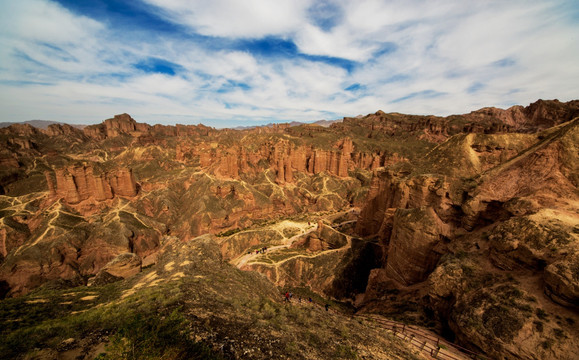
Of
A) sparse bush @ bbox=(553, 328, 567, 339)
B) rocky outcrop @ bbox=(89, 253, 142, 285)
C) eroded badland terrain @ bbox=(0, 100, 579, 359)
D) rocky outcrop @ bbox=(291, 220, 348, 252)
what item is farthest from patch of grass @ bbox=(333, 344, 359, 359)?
rocky outcrop @ bbox=(291, 220, 348, 252)

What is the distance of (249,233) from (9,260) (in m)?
44.5

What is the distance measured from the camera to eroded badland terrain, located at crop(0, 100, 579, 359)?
9312 mm

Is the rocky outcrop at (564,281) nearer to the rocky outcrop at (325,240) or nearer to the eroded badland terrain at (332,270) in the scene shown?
the eroded badland terrain at (332,270)

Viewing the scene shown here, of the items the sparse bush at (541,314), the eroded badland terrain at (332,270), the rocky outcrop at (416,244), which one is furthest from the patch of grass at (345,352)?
the rocky outcrop at (416,244)

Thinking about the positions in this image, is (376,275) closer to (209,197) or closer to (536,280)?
(536,280)

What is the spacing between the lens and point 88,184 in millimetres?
58031

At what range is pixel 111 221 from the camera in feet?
170

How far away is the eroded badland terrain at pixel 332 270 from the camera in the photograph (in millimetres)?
9312

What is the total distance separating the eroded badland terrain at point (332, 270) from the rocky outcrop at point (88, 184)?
34 centimetres

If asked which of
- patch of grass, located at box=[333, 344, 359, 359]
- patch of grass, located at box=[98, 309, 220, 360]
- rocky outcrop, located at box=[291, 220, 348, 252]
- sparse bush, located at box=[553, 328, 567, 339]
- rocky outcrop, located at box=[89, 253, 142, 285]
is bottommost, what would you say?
rocky outcrop, located at box=[291, 220, 348, 252]

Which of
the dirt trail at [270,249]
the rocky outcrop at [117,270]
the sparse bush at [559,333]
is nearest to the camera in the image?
the sparse bush at [559,333]

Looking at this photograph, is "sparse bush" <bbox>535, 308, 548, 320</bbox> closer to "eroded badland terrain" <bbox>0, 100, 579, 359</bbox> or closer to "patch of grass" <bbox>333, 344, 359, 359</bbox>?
"eroded badland terrain" <bbox>0, 100, 579, 359</bbox>

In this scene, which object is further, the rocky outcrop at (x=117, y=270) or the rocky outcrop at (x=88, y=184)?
the rocky outcrop at (x=88, y=184)

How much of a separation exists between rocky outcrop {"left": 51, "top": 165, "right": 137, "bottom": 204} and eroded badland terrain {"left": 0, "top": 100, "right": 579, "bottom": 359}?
341 mm
